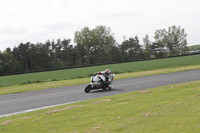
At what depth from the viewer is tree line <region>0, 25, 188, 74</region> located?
106062mm

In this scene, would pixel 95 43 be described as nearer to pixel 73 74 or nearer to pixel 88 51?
pixel 88 51

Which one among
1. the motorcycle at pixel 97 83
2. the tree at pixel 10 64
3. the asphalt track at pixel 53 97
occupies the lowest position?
the asphalt track at pixel 53 97

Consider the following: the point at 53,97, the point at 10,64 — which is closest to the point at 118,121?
the point at 53,97

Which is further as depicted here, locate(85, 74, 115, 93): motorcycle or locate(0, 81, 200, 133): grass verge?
locate(85, 74, 115, 93): motorcycle

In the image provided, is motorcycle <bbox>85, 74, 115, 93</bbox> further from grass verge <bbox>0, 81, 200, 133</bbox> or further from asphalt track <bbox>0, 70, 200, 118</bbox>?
grass verge <bbox>0, 81, 200, 133</bbox>

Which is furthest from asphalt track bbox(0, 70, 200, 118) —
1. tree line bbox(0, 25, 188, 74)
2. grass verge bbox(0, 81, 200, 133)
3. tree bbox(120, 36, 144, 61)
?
tree bbox(120, 36, 144, 61)

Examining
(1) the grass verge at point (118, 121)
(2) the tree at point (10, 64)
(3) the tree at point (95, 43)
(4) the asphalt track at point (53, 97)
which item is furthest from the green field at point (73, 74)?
(3) the tree at point (95, 43)

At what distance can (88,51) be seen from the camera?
119 m

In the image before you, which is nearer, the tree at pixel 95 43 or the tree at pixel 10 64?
the tree at pixel 10 64

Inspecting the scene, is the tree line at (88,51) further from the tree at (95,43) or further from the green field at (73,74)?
the green field at (73,74)

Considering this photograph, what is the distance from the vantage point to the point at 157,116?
711 centimetres

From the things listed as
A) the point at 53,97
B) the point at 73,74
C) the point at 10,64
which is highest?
the point at 10,64

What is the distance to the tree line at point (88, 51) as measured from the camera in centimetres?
10606

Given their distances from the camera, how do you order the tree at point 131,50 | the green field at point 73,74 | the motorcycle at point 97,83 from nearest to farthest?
1. the motorcycle at point 97,83
2. the green field at point 73,74
3. the tree at point 131,50
